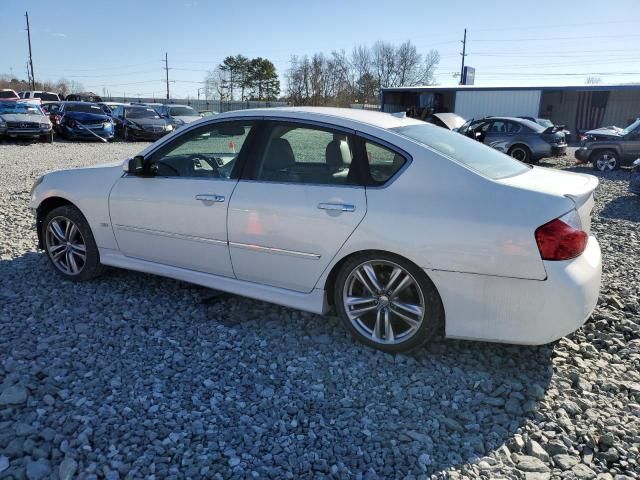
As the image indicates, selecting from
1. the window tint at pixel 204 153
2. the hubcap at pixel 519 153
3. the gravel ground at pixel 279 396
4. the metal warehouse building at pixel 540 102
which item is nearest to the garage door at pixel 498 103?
the metal warehouse building at pixel 540 102

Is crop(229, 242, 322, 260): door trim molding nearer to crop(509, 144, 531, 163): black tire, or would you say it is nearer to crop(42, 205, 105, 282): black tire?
crop(42, 205, 105, 282): black tire

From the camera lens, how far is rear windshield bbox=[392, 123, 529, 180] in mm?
3275

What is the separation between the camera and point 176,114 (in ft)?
79.3

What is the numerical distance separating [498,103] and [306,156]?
32.9 metres

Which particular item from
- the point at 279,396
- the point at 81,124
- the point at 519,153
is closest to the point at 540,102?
the point at 519,153

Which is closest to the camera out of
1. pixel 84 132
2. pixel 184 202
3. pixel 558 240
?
pixel 558 240

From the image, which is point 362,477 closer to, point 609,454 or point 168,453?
point 168,453

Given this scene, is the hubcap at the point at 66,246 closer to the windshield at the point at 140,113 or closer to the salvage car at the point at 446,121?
the salvage car at the point at 446,121

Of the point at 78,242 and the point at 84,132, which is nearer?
the point at 78,242

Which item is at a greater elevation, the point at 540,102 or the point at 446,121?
the point at 540,102

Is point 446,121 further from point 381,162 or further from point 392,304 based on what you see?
point 392,304

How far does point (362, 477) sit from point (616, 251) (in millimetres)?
5033

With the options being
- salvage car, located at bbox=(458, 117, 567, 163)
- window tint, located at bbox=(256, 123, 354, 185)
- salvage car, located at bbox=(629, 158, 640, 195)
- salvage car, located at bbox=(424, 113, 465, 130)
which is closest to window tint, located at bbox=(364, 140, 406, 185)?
window tint, located at bbox=(256, 123, 354, 185)

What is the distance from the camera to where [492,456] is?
250cm
